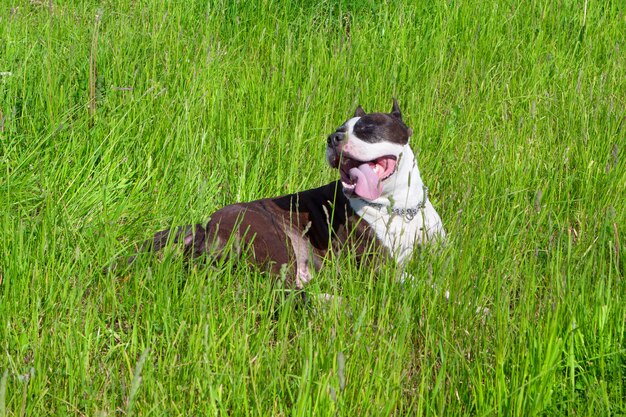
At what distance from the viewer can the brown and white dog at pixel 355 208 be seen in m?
3.75

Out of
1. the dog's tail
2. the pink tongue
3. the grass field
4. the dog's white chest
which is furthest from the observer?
the dog's white chest

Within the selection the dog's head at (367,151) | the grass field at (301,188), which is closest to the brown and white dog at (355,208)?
the dog's head at (367,151)

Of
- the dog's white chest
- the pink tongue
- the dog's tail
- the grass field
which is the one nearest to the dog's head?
the pink tongue

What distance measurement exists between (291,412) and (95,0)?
4.34 m

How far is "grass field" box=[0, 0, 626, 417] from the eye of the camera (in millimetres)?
2592

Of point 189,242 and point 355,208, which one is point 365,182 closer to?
point 355,208

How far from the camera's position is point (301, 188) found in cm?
438

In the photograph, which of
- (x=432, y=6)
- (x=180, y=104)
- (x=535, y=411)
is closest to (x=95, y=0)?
(x=180, y=104)

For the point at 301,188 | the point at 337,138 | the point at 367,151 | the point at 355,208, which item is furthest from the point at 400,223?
the point at 301,188

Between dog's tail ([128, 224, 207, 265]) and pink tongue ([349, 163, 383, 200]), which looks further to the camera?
pink tongue ([349, 163, 383, 200])

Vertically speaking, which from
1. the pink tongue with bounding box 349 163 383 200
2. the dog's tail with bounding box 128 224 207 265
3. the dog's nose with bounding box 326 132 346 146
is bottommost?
the dog's tail with bounding box 128 224 207 265

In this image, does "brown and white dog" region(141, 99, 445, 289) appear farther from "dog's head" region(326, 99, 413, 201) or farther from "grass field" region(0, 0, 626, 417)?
"grass field" region(0, 0, 626, 417)

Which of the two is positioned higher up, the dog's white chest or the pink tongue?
the pink tongue

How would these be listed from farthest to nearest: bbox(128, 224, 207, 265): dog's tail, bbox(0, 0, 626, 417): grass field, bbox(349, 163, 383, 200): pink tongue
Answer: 1. bbox(349, 163, 383, 200): pink tongue
2. bbox(128, 224, 207, 265): dog's tail
3. bbox(0, 0, 626, 417): grass field
